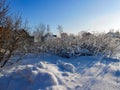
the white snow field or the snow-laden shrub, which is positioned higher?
the snow-laden shrub

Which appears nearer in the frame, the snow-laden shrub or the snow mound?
the snow mound

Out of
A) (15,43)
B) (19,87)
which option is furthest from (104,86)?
(15,43)

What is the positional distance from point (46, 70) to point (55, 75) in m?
0.36

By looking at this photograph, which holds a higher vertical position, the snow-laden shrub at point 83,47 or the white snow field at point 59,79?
the snow-laden shrub at point 83,47

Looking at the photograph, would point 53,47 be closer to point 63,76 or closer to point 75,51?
point 75,51

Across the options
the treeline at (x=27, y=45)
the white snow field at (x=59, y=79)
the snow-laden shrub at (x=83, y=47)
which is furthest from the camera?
the snow-laden shrub at (x=83, y=47)

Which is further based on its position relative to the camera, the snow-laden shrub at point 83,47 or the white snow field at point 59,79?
the snow-laden shrub at point 83,47

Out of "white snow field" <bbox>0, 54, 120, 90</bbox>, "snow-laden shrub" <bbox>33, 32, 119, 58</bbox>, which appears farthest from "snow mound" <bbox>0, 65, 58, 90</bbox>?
"snow-laden shrub" <bbox>33, 32, 119, 58</bbox>

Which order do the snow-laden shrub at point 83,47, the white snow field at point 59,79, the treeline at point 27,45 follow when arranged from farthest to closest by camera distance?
1. the snow-laden shrub at point 83,47
2. the treeline at point 27,45
3. the white snow field at point 59,79

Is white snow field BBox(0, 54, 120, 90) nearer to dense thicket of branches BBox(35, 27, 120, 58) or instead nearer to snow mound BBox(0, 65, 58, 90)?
snow mound BBox(0, 65, 58, 90)

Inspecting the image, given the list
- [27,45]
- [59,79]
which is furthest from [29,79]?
[27,45]

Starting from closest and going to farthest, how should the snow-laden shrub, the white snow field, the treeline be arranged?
the white snow field < the treeline < the snow-laden shrub

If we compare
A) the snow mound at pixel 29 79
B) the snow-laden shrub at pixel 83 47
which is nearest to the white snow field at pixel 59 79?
the snow mound at pixel 29 79

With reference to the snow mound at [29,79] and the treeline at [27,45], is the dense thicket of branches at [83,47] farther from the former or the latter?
the snow mound at [29,79]
